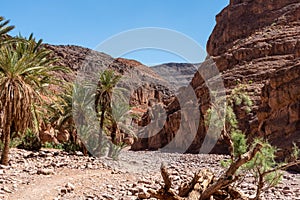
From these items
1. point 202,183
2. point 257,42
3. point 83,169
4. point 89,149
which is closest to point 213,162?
point 89,149

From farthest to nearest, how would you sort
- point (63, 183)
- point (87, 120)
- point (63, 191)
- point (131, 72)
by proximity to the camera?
point (131, 72) < point (87, 120) < point (63, 183) < point (63, 191)

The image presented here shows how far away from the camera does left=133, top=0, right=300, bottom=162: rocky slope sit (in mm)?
22766

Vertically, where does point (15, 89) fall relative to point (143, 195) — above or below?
above

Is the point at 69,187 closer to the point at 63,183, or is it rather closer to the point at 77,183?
the point at 63,183

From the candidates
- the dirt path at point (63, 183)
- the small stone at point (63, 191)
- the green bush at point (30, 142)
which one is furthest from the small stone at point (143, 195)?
the green bush at point (30, 142)

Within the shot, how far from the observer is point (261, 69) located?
39.0 m

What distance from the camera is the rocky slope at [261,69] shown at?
896 inches

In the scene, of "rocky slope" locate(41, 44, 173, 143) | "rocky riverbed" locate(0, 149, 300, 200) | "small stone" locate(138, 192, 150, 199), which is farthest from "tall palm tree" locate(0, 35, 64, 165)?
"rocky slope" locate(41, 44, 173, 143)

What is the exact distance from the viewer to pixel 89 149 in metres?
22.5

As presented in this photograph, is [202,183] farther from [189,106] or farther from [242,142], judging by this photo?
[189,106]

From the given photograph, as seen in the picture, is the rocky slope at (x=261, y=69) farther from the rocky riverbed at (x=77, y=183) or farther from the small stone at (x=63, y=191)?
the small stone at (x=63, y=191)

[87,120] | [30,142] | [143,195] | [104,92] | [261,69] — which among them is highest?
[261,69]

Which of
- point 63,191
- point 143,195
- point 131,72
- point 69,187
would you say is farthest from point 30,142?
point 131,72

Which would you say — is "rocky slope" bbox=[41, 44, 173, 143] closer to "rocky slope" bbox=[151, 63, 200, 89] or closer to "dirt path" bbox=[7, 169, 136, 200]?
"rocky slope" bbox=[151, 63, 200, 89]
